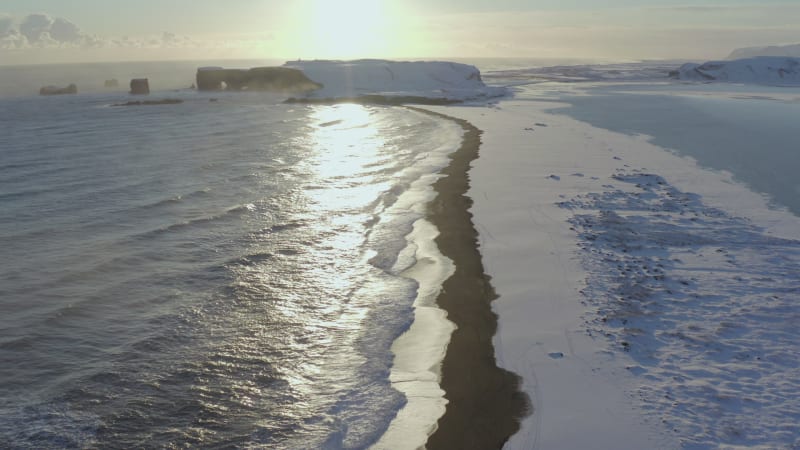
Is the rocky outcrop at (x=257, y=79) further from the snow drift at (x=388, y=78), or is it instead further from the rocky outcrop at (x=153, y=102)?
the rocky outcrop at (x=153, y=102)

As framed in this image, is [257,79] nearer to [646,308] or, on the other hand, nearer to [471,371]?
[646,308]

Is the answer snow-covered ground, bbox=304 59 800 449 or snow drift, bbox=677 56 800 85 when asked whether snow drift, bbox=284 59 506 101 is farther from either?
snow-covered ground, bbox=304 59 800 449

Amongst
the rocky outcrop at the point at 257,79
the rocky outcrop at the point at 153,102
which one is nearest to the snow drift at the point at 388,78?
the rocky outcrop at the point at 257,79

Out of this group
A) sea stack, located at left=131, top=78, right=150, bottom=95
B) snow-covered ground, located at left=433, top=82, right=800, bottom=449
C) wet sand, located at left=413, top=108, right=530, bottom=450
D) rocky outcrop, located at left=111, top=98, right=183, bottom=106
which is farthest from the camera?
sea stack, located at left=131, top=78, right=150, bottom=95

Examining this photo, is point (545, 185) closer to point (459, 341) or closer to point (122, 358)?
point (459, 341)

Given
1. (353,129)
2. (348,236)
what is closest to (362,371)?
(348,236)

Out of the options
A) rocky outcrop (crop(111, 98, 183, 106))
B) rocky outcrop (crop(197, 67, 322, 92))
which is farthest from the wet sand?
rocky outcrop (crop(197, 67, 322, 92))

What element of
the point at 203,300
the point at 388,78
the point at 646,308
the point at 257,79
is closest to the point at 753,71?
the point at 388,78
